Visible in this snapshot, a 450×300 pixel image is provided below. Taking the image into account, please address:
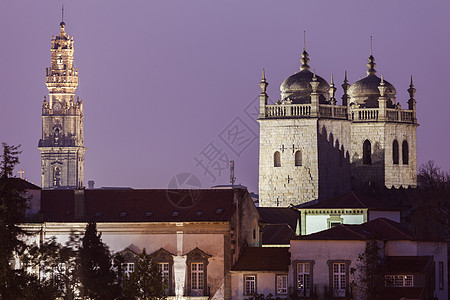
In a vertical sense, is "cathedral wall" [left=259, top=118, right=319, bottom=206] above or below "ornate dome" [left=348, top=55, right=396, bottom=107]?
below

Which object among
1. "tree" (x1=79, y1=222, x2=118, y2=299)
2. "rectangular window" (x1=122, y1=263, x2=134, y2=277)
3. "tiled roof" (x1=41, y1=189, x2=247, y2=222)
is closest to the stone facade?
"tiled roof" (x1=41, y1=189, x2=247, y2=222)

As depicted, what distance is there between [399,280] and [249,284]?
29.3ft

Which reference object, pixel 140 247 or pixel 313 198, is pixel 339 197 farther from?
pixel 140 247

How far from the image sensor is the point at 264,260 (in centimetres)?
8900

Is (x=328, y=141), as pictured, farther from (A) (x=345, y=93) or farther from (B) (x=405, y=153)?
(B) (x=405, y=153)

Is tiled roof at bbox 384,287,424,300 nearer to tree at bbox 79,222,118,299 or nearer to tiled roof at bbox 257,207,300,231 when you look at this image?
tree at bbox 79,222,118,299

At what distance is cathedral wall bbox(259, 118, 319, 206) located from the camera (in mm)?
114500

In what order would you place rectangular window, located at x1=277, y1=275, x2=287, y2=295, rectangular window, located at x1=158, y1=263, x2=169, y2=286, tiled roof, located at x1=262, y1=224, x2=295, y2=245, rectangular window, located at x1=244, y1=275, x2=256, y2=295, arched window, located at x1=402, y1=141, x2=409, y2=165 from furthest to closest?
1. arched window, located at x1=402, y1=141, x2=409, y2=165
2. tiled roof, located at x1=262, y1=224, x2=295, y2=245
3. rectangular window, located at x1=158, y1=263, x2=169, y2=286
4. rectangular window, located at x1=244, y1=275, x2=256, y2=295
5. rectangular window, located at x1=277, y1=275, x2=287, y2=295

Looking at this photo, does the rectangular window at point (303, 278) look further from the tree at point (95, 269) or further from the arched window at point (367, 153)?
the arched window at point (367, 153)

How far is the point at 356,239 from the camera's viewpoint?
85.6 m

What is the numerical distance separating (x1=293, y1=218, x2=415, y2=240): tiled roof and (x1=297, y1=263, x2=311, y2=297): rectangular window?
1582 mm

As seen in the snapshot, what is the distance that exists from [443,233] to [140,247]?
2071cm

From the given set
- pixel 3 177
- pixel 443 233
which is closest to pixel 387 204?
pixel 443 233

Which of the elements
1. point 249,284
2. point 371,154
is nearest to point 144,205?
point 249,284
